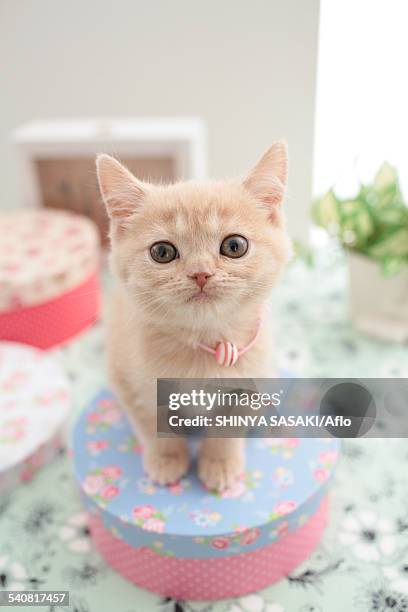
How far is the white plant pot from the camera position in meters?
1.19

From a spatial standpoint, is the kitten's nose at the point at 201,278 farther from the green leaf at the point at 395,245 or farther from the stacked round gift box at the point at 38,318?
the green leaf at the point at 395,245

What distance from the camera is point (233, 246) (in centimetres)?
60

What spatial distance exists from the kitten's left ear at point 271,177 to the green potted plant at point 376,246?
0.56 metres

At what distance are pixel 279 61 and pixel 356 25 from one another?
8.3 inches

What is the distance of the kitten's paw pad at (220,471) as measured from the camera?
74cm

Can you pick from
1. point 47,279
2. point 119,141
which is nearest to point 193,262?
point 47,279

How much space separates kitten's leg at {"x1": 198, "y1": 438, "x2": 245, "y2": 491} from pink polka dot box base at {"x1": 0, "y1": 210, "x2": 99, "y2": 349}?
22.0 inches

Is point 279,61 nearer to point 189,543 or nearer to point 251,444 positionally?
point 251,444

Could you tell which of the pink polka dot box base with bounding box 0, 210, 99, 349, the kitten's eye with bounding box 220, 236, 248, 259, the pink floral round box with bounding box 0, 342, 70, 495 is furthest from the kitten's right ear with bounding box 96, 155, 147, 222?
the pink polka dot box base with bounding box 0, 210, 99, 349

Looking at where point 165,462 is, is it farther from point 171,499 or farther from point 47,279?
point 47,279

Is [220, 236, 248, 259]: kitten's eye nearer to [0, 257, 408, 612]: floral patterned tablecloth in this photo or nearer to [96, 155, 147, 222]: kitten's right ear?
[96, 155, 147, 222]: kitten's right ear

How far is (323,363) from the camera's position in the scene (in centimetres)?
117

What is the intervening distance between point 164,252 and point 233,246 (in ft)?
0.24

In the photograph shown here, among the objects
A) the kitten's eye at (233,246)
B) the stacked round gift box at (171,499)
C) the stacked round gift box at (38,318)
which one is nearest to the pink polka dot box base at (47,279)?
the stacked round gift box at (38,318)
